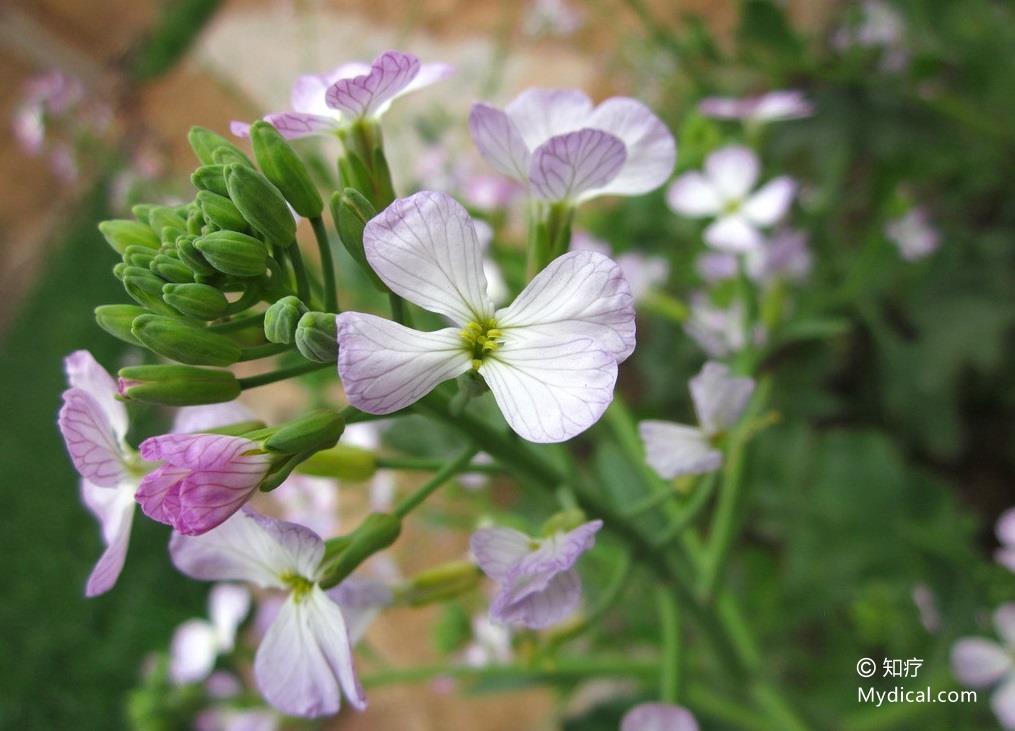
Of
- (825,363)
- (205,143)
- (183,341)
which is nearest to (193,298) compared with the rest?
(183,341)

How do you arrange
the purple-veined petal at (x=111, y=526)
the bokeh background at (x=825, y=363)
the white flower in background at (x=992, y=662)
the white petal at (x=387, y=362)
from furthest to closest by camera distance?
the bokeh background at (x=825, y=363)
the white flower in background at (x=992, y=662)
the purple-veined petal at (x=111, y=526)
the white petal at (x=387, y=362)

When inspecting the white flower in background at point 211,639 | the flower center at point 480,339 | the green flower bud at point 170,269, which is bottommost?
the white flower in background at point 211,639

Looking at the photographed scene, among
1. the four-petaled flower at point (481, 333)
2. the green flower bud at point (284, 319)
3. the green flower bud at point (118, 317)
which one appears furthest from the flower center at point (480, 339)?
the green flower bud at point (118, 317)

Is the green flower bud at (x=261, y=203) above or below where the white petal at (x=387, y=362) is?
above

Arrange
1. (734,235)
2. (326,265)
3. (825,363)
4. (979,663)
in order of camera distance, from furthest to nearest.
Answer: (825,363) < (734,235) < (979,663) < (326,265)

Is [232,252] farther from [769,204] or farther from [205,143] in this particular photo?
[769,204]

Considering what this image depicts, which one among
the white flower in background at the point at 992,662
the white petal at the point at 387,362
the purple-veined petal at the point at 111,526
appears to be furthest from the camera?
the white flower in background at the point at 992,662

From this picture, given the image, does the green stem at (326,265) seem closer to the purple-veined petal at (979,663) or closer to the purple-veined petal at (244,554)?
the purple-veined petal at (244,554)

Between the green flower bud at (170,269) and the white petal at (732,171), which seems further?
the white petal at (732,171)
